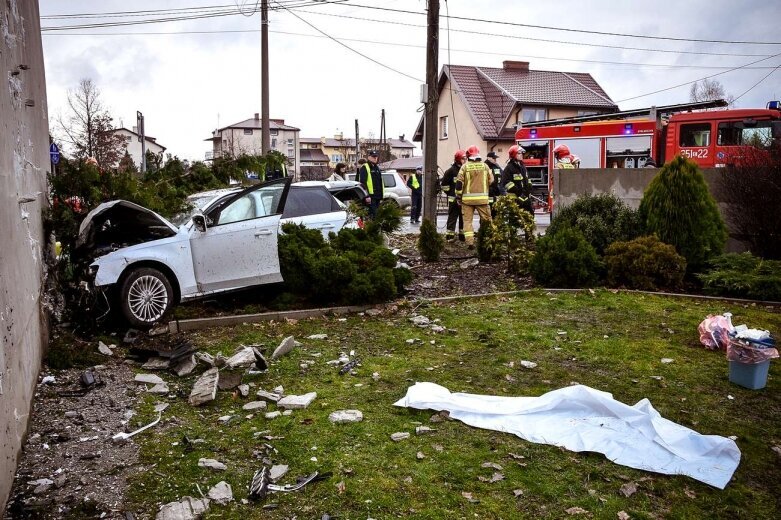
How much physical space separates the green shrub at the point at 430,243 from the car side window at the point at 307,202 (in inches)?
76.5

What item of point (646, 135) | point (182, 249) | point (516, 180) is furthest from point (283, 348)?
point (646, 135)

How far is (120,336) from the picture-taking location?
7758 mm

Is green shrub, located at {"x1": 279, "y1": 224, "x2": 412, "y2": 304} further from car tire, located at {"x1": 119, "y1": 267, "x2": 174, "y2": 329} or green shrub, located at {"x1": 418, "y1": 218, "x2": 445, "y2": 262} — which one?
green shrub, located at {"x1": 418, "y1": 218, "x2": 445, "y2": 262}

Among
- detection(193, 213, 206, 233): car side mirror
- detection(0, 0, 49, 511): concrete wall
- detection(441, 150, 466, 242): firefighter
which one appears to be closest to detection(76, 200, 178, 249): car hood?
detection(193, 213, 206, 233): car side mirror

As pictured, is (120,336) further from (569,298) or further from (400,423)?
(569,298)

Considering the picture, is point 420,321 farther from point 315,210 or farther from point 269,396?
point 315,210

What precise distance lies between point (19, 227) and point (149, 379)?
71.4 inches

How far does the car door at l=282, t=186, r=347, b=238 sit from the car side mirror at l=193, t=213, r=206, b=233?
86.8 inches

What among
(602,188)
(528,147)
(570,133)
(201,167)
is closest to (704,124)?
(570,133)

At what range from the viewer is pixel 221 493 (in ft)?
13.0

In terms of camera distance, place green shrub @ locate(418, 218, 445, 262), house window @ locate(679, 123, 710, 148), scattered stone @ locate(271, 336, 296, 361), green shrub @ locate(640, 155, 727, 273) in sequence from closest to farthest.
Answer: scattered stone @ locate(271, 336, 296, 361) → green shrub @ locate(640, 155, 727, 273) → green shrub @ locate(418, 218, 445, 262) → house window @ locate(679, 123, 710, 148)

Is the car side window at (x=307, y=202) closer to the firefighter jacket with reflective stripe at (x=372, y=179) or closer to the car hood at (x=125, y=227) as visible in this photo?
the car hood at (x=125, y=227)

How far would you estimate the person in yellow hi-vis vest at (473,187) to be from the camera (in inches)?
519

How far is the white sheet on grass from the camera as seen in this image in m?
4.23
